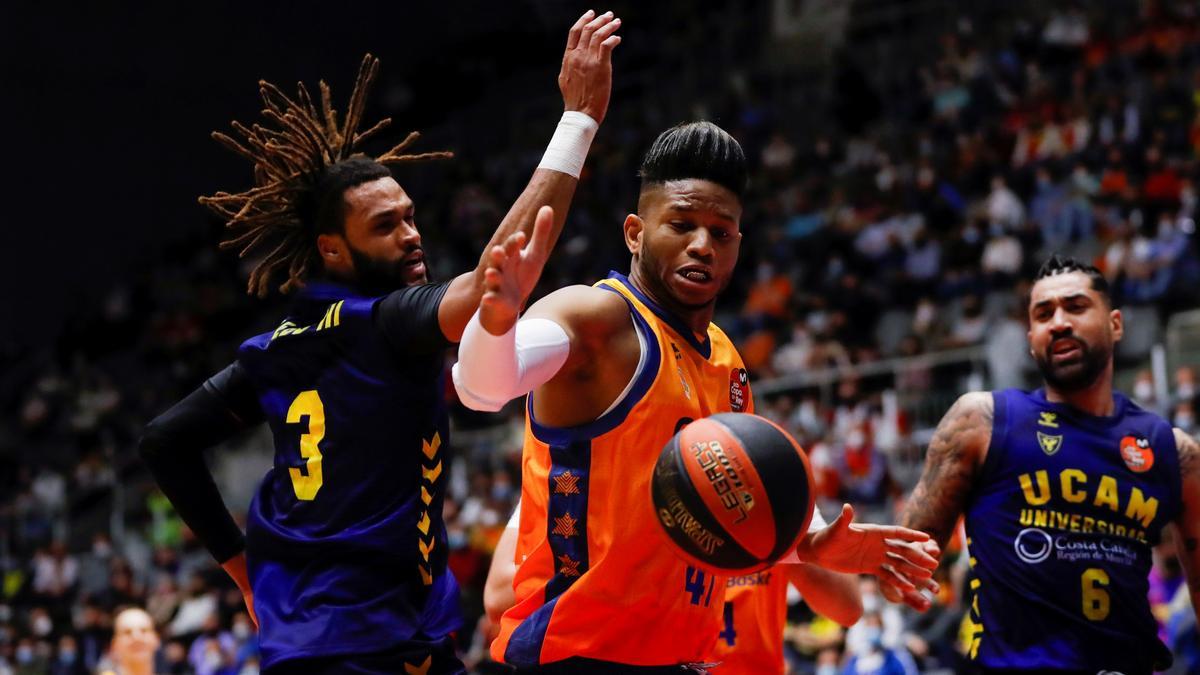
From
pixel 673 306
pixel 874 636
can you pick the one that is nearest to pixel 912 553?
pixel 673 306

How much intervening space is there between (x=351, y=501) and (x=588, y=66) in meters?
1.35

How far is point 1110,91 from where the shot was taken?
16.5 meters

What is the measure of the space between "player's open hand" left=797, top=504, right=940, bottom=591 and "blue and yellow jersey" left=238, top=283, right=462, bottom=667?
1071 mm

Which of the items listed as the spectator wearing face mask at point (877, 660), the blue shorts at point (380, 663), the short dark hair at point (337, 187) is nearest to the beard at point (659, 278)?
the short dark hair at point (337, 187)

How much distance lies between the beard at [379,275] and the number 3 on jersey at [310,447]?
1.21ft

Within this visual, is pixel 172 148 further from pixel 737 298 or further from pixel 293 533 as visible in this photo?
pixel 293 533

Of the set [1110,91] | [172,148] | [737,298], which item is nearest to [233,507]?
[737,298]

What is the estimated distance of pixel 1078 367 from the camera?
5.49 meters

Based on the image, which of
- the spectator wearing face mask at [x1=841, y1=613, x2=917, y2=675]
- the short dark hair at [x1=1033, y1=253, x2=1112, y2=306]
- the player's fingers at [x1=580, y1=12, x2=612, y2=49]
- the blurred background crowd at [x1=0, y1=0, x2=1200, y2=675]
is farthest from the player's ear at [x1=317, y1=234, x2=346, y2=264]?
the blurred background crowd at [x1=0, y1=0, x2=1200, y2=675]

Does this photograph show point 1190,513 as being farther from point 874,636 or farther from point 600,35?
point 874,636

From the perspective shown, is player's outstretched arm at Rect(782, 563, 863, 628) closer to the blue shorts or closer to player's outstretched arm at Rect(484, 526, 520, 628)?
player's outstretched arm at Rect(484, 526, 520, 628)

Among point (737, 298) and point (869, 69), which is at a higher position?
point (869, 69)

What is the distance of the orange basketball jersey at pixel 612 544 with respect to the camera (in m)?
4.02

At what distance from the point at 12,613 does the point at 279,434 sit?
15.5 m
